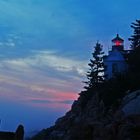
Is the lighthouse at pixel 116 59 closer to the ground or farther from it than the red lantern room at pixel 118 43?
closer to the ground

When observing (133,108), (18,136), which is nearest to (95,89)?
(133,108)

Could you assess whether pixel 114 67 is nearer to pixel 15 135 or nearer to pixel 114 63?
pixel 114 63

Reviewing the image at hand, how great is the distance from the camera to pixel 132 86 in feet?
160

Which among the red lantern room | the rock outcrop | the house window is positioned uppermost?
the red lantern room

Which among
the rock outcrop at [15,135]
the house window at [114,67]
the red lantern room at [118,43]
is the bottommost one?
the rock outcrop at [15,135]

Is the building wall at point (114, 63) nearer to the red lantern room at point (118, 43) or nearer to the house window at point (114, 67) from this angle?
the house window at point (114, 67)

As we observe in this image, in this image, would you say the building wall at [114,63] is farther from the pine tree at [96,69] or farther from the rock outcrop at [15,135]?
the rock outcrop at [15,135]

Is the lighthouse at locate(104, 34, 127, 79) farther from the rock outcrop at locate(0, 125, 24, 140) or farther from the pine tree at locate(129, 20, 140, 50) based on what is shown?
the rock outcrop at locate(0, 125, 24, 140)

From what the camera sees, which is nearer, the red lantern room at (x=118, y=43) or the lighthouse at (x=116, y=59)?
the lighthouse at (x=116, y=59)

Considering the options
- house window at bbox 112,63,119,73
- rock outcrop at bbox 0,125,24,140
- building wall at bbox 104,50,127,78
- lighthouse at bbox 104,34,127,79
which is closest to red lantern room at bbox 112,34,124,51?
lighthouse at bbox 104,34,127,79

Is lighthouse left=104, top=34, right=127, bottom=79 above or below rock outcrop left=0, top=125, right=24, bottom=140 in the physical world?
above

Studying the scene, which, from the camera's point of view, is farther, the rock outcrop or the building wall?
the building wall

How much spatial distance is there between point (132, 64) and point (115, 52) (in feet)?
28.3

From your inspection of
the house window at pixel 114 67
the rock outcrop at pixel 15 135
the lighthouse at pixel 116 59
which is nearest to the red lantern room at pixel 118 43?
the lighthouse at pixel 116 59
